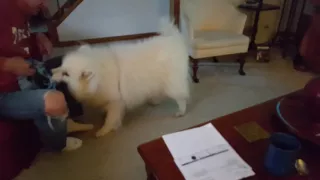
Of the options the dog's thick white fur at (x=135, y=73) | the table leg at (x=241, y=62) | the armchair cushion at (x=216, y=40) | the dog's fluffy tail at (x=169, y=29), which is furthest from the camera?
the table leg at (x=241, y=62)

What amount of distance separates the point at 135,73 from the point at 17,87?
0.73 metres

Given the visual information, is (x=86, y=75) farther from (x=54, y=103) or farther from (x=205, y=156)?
(x=205, y=156)

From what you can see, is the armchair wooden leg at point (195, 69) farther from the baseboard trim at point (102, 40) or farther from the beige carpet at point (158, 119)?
the baseboard trim at point (102, 40)

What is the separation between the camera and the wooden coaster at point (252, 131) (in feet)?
4.14

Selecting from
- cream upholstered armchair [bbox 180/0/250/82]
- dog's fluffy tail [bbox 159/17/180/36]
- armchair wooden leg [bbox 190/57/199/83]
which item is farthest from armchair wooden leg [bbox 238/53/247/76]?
dog's fluffy tail [bbox 159/17/180/36]

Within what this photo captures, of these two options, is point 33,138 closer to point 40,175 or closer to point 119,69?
point 40,175

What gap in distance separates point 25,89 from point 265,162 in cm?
124

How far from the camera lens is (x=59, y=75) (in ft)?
6.06

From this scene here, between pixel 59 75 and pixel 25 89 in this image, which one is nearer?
pixel 25 89

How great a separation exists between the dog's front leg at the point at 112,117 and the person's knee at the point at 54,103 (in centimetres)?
48

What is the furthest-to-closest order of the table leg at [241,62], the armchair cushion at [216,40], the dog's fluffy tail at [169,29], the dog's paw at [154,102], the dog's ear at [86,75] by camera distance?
the table leg at [241,62] < the armchair cushion at [216,40] < the dog's paw at [154,102] < the dog's fluffy tail at [169,29] < the dog's ear at [86,75]

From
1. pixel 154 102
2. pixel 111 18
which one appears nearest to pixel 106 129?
pixel 154 102

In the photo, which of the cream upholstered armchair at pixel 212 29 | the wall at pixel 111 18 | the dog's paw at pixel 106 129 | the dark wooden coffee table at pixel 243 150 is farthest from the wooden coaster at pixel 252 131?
the wall at pixel 111 18

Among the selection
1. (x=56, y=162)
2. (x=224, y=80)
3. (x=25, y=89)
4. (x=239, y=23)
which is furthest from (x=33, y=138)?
(x=239, y=23)
